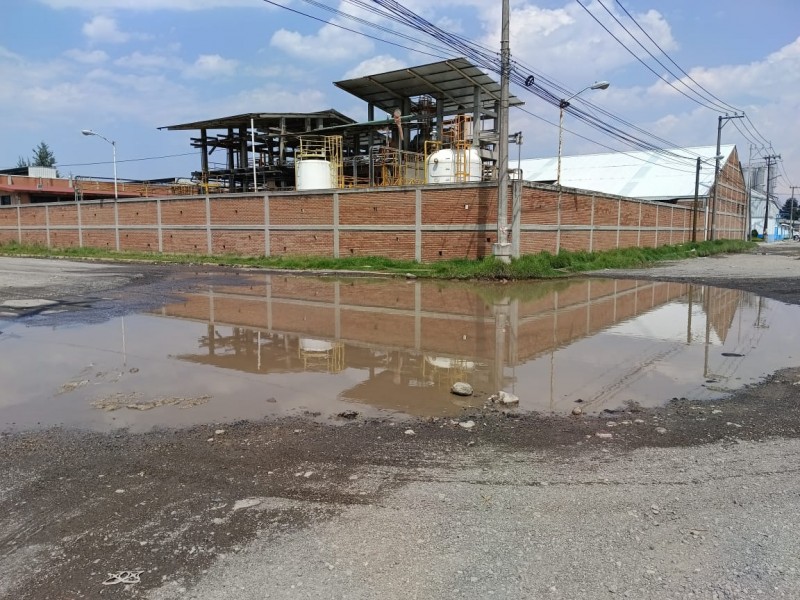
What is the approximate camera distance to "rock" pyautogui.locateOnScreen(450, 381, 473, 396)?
691 cm

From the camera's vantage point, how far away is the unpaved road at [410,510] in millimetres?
3107

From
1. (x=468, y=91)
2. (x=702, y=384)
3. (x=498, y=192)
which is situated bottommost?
(x=702, y=384)

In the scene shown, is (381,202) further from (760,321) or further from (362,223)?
(760,321)

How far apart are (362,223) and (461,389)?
20.6m

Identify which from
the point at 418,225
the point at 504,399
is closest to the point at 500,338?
the point at 504,399

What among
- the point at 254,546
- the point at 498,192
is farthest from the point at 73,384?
the point at 498,192

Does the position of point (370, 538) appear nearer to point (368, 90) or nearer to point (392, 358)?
point (392, 358)

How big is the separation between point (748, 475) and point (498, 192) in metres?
18.0

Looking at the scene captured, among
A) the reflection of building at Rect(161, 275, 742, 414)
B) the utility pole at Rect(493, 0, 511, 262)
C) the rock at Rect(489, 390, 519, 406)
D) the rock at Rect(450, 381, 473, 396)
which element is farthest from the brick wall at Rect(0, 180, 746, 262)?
the rock at Rect(489, 390, 519, 406)

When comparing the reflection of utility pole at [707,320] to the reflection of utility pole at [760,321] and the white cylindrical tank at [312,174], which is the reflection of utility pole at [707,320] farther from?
the white cylindrical tank at [312,174]

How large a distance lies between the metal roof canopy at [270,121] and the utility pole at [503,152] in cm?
2101

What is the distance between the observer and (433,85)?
32844mm

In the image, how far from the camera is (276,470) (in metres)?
4.59

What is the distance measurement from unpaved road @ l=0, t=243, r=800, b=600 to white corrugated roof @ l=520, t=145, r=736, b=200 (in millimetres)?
49807
